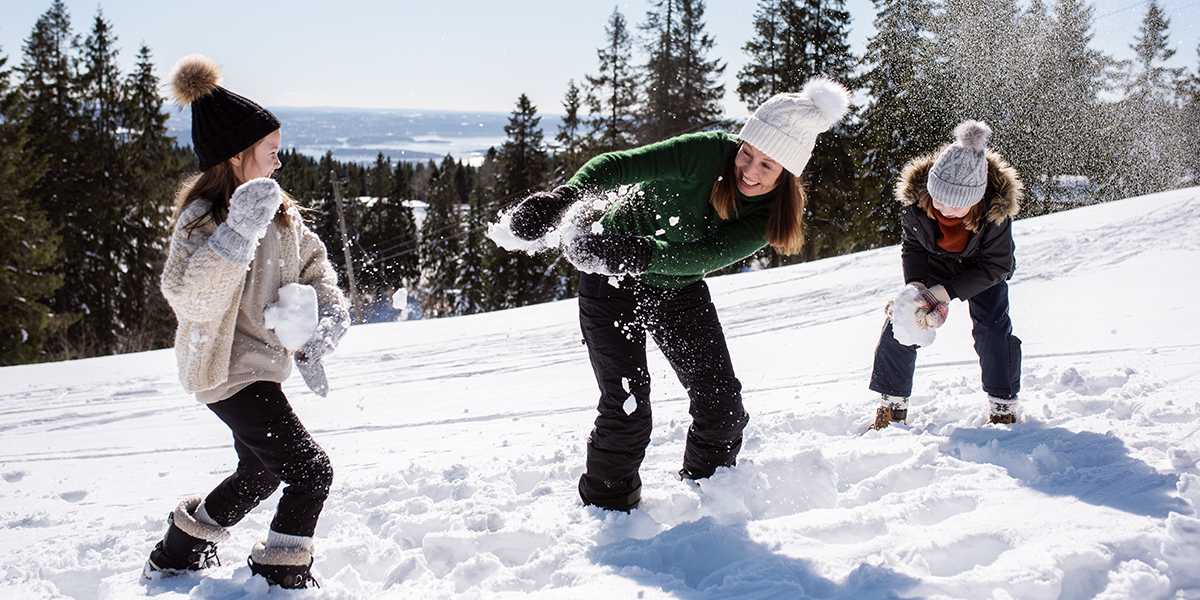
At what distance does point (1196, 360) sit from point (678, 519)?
3.17 m

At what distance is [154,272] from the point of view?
29.7m

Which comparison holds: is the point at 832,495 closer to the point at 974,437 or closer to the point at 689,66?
the point at 974,437

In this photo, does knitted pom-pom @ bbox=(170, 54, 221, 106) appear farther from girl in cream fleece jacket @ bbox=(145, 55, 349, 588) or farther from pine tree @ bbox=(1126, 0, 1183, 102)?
pine tree @ bbox=(1126, 0, 1183, 102)

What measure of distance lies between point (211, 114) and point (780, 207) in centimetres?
208

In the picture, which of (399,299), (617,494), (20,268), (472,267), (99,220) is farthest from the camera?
(472,267)

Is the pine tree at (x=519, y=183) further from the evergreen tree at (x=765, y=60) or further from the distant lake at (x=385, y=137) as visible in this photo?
the distant lake at (x=385, y=137)

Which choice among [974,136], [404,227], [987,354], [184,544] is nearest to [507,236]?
[184,544]

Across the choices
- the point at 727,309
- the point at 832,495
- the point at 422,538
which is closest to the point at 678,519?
the point at 832,495

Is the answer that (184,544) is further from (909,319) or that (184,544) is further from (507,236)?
(909,319)

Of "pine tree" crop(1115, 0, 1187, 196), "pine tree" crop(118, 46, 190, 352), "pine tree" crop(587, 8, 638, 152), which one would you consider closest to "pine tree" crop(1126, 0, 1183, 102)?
"pine tree" crop(1115, 0, 1187, 196)

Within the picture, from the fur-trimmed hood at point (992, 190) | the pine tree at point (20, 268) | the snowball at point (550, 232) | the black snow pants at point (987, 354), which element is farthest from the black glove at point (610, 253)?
the pine tree at point (20, 268)

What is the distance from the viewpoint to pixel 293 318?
2.61 m

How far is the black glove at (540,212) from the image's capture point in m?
2.82

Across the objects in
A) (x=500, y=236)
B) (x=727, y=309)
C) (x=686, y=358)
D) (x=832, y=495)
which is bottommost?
(x=727, y=309)
